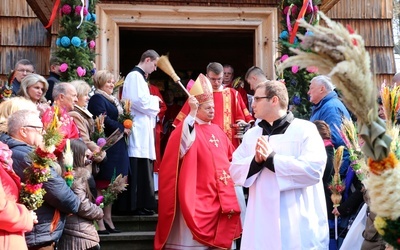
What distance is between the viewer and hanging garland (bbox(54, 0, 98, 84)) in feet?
30.7

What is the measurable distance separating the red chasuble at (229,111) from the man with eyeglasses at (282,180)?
3377 millimetres

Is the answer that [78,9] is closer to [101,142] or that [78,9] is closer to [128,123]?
[128,123]

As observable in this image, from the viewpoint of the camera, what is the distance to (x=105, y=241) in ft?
28.2

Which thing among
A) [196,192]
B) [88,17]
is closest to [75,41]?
[88,17]

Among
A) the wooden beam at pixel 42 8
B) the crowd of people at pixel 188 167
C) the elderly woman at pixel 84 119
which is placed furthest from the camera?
the wooden beam at pixel 42 8

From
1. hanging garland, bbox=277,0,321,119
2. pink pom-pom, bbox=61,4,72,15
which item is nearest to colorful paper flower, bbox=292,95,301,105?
hanging garland, bbox=277,0,321,119

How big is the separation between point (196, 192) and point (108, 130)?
1310mm

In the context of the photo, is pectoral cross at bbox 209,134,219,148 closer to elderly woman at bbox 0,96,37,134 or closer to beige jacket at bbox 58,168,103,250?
beige jacket at bbox 58,168,103,250

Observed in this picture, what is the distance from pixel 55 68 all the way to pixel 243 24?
9.33 ft

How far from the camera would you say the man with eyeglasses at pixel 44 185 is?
5945mm

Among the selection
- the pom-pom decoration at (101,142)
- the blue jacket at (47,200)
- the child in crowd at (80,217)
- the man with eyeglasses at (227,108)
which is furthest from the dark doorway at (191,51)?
the blue jacket at (47,200)

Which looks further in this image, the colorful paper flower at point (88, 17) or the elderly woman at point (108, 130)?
the colorful paper flower at point (88, 17)

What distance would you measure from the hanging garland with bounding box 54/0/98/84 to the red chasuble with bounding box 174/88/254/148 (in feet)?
5.33

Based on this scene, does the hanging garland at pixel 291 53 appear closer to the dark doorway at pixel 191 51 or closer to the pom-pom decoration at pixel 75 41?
the pom-pom decoration at pixel 75 41
